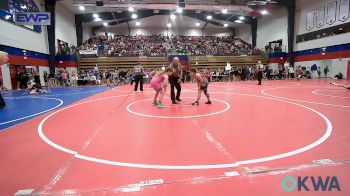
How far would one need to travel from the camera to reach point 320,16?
24.4 meters

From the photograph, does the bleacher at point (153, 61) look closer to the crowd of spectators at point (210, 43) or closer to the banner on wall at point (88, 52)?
the banner on wall at point (88, 52)

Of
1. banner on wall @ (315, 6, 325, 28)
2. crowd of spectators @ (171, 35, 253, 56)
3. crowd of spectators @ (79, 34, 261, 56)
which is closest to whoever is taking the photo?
banner on wall @ (315, 6, 325, 28)

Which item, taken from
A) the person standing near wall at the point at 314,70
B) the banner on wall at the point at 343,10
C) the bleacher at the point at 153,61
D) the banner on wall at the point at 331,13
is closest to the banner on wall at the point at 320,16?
the banner on wall at the point at 331,13

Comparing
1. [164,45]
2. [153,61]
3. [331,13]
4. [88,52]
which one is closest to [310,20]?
[331,13]

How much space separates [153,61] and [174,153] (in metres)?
26.4

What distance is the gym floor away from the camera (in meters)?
2.58

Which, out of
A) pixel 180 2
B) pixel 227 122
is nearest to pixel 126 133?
pixel 227 122

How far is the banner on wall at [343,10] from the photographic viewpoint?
21316 millimetres

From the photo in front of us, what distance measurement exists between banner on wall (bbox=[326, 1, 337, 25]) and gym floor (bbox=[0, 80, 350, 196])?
71.3 feet

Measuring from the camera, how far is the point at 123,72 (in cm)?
2331

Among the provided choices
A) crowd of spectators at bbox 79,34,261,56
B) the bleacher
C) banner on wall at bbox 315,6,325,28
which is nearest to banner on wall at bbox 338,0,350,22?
banner on wall at bbox 315,6,325,28

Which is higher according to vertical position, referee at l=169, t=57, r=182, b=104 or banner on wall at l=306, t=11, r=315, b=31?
banner on wall at l=306, t=11, r=315, b=31

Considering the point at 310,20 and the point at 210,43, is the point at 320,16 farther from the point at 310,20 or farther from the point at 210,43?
the point at 210,43

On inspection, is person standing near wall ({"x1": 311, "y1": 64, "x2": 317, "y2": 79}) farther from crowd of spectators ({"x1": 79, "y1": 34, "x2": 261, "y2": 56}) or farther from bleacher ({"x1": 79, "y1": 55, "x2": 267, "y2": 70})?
crowd of spectators ({"x1": 79, "y1": 34, "x2": 261, "y2": 56})
